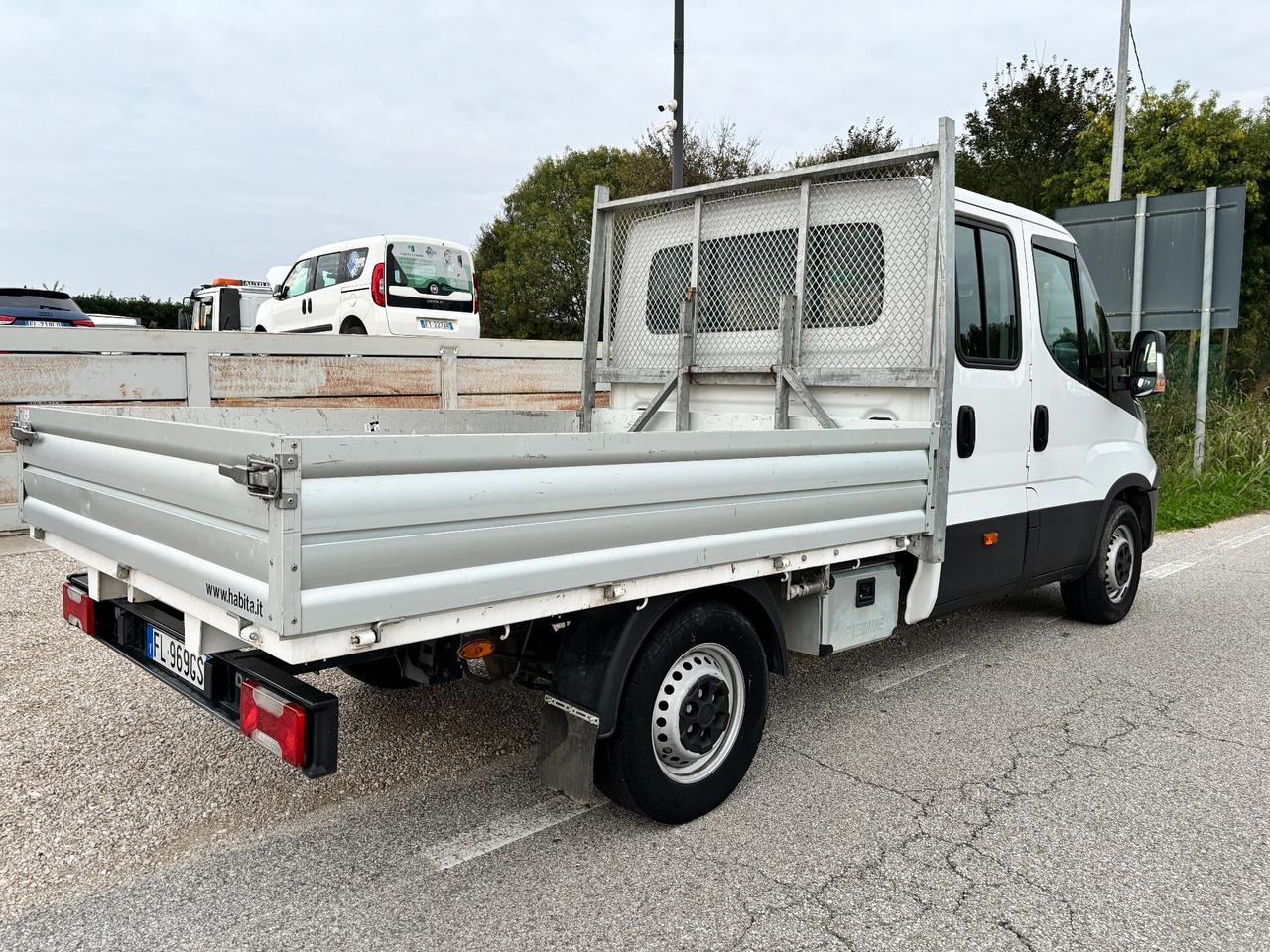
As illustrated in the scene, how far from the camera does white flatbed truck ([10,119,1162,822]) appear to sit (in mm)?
2389

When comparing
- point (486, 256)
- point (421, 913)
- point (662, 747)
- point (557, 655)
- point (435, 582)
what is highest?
point (486, 256)

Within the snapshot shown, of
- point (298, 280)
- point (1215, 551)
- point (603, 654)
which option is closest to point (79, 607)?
point (603, 654)

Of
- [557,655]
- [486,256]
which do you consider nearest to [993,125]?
[486,256]

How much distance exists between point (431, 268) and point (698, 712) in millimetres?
12125

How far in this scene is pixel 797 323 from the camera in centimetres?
454

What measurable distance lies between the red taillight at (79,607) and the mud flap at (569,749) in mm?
1699

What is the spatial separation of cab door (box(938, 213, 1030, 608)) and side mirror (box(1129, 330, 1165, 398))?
1.22m

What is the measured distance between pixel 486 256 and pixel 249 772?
3387 centimetres

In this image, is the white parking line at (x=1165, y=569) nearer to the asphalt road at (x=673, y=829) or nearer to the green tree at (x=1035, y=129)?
the asphalt road at (x=673, y=829)

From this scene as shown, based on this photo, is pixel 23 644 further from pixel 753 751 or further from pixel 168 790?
pixel 753 751

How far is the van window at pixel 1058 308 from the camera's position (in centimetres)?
480

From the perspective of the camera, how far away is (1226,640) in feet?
18.6

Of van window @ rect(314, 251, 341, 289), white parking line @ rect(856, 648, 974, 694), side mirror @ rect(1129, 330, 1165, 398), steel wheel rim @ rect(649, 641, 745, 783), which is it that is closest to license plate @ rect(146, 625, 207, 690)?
steel wheel rim @ rect(649, 641, 745, 783)

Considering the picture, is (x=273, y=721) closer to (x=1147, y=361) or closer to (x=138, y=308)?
(x=1147, y=361)
